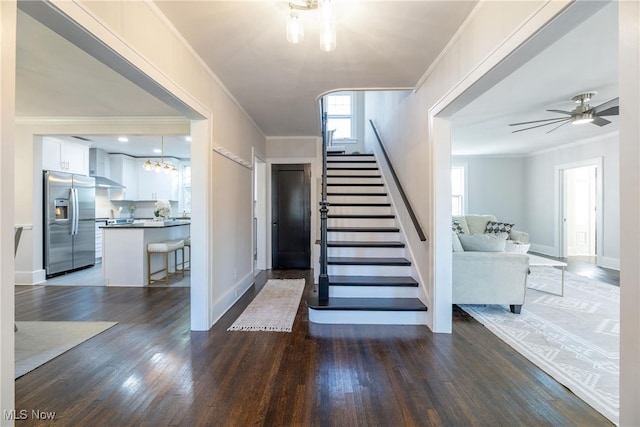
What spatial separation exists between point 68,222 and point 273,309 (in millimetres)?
4342

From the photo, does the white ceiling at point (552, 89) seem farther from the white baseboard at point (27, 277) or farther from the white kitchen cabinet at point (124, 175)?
the white kitchen cabinet at point (124, 175)

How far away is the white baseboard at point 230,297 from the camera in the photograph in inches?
120

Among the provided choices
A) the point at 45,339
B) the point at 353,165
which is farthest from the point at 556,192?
the point at 45,339

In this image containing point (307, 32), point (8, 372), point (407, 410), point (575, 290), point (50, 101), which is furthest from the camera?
point (575, 290)

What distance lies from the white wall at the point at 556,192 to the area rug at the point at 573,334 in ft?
7.47

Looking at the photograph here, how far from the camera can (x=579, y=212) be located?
23.6ft

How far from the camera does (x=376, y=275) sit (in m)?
3.50

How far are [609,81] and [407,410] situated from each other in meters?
4.26

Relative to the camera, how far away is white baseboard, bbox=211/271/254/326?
9.96 feet

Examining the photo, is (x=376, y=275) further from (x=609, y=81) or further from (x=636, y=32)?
(x=609, y=81)

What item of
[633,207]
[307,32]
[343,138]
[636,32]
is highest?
[343,138]

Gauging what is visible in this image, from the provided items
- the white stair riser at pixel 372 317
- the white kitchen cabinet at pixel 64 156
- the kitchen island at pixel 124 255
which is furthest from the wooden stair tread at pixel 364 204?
the white kitchen cabinet at pixel 64 156

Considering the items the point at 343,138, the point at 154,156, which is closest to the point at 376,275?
the point at 343,138

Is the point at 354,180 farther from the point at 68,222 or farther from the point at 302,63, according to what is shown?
the point at 68,222
